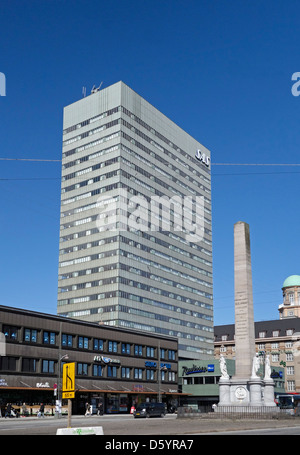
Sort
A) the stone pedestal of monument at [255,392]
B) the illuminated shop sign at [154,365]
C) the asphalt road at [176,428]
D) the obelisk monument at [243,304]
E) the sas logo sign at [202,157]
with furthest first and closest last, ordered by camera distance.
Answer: the sas logo sign at [202,157] → the illuminated shop sign at [154,365] → the obelisk monument at [243,304] → the stone pedestal of monument at [255,392] → the asphalt road at [176,428]

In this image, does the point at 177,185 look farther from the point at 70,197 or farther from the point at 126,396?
the point at 126,396

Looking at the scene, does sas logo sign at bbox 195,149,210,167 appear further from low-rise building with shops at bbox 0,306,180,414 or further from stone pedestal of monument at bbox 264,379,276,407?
stone pedestal of monument at bbox 264,379,276,407

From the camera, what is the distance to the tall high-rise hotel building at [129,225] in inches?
4496

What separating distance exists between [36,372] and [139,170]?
204 ft

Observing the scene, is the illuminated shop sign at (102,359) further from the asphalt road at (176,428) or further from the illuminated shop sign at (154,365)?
the asphalt road at (176,428)

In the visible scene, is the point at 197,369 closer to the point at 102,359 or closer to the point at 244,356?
the point at 102,359

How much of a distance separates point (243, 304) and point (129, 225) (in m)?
65.8

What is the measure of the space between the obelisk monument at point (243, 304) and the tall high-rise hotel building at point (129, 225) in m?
58.8

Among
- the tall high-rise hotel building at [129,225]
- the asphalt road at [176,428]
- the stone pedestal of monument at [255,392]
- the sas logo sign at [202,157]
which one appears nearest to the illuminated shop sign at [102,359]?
the tall high-rise hotel building at [129,225]

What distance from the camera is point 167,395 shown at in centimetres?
9950

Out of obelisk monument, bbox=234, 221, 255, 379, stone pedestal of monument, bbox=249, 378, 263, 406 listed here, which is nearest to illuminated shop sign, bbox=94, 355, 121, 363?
obelisk monument, bbox=234, 221, 255, 379

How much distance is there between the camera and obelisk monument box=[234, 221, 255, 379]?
166 feet

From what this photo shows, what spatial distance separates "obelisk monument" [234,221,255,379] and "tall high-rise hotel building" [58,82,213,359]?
58.8m
